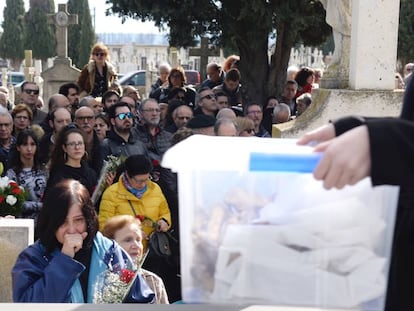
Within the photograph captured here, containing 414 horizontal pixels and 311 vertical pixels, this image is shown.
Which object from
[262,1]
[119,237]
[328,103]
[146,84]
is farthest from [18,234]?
[146,84]

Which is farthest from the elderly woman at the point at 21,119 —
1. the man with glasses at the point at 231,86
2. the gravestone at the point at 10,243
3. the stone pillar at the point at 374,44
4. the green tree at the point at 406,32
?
the green tree at the point at 406,32

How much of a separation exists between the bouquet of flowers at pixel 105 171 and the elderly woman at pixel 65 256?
2.47m

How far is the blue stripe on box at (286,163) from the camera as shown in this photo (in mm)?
1817

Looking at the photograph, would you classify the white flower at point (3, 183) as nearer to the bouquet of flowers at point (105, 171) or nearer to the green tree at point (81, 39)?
the bouquet of flowers at point (105, 171)

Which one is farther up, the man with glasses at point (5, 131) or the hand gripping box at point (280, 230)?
the hand gripping box at point (280, 230)

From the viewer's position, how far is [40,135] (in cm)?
757

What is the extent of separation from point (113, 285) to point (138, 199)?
7.23 feet

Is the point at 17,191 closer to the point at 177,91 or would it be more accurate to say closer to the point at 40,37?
the point at 177,91

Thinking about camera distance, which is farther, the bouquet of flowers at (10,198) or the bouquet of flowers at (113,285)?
the bouquet of flowers at (10,198)

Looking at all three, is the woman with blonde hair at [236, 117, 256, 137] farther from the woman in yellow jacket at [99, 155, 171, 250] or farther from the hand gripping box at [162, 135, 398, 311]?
the hand gripping box at [162, 135, 398, 311]

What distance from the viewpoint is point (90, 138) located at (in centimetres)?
787

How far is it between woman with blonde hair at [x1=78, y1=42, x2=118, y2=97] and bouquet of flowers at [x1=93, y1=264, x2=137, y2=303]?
7.80 m

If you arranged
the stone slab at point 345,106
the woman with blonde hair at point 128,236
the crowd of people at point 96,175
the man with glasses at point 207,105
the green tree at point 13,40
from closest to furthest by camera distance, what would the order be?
the crowd of people at point 96,175 → the woman with blonde hair at point 128,236 → the stone slab at point 345,106 → the man with glasses at point 207,105 → the green tree at point 13,40

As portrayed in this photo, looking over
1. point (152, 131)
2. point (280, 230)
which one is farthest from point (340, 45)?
point (280, 230)
